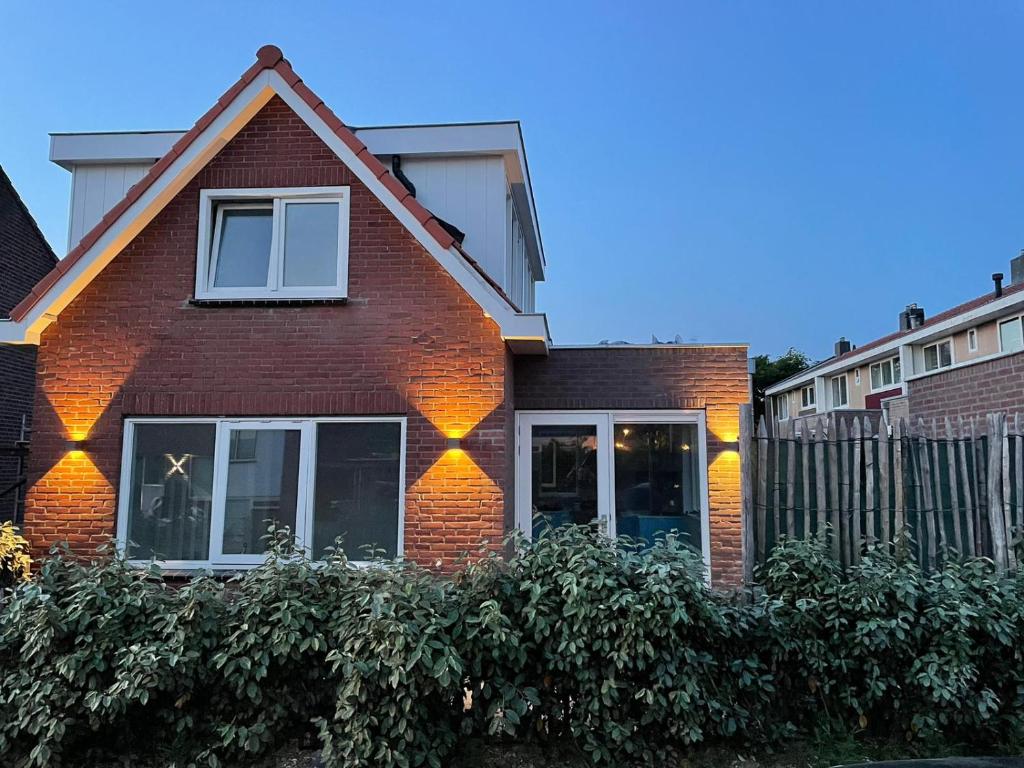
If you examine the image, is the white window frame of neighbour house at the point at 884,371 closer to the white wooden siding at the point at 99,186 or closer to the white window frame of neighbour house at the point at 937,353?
the white window frame of neighbour house at the point at 937,353

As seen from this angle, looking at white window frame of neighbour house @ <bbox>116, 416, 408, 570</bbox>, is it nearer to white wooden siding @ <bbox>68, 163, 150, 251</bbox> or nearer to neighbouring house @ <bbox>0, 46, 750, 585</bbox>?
neighbouring house @ <bbox>0, 46, 750, 585</bbox>

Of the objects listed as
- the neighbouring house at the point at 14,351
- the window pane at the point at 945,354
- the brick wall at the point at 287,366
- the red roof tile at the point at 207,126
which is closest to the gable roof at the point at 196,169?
the red roof tile at the point at 207,126

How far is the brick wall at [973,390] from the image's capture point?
39.1ft

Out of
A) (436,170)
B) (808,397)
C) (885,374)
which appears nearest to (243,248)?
(436,170)

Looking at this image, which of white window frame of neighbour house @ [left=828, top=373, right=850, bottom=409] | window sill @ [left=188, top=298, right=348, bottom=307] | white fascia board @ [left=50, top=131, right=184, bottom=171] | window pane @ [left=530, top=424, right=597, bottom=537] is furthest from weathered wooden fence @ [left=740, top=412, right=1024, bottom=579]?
white window frame of neighbour house @ [left=828, top=373, right=850, bottom=409]

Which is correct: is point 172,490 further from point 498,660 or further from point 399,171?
point 399,171

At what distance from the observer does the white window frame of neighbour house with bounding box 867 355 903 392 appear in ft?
81.3

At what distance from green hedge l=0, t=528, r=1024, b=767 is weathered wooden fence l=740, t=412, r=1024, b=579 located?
1088 millimetres

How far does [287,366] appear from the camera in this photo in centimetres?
737

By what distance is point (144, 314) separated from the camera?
748cm

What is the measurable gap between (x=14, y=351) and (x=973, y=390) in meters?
20.2

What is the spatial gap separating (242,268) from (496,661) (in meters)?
5.24

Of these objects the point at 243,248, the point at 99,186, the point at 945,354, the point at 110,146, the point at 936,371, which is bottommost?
the point at 936,371

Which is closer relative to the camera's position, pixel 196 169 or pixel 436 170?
pixel 196 169
